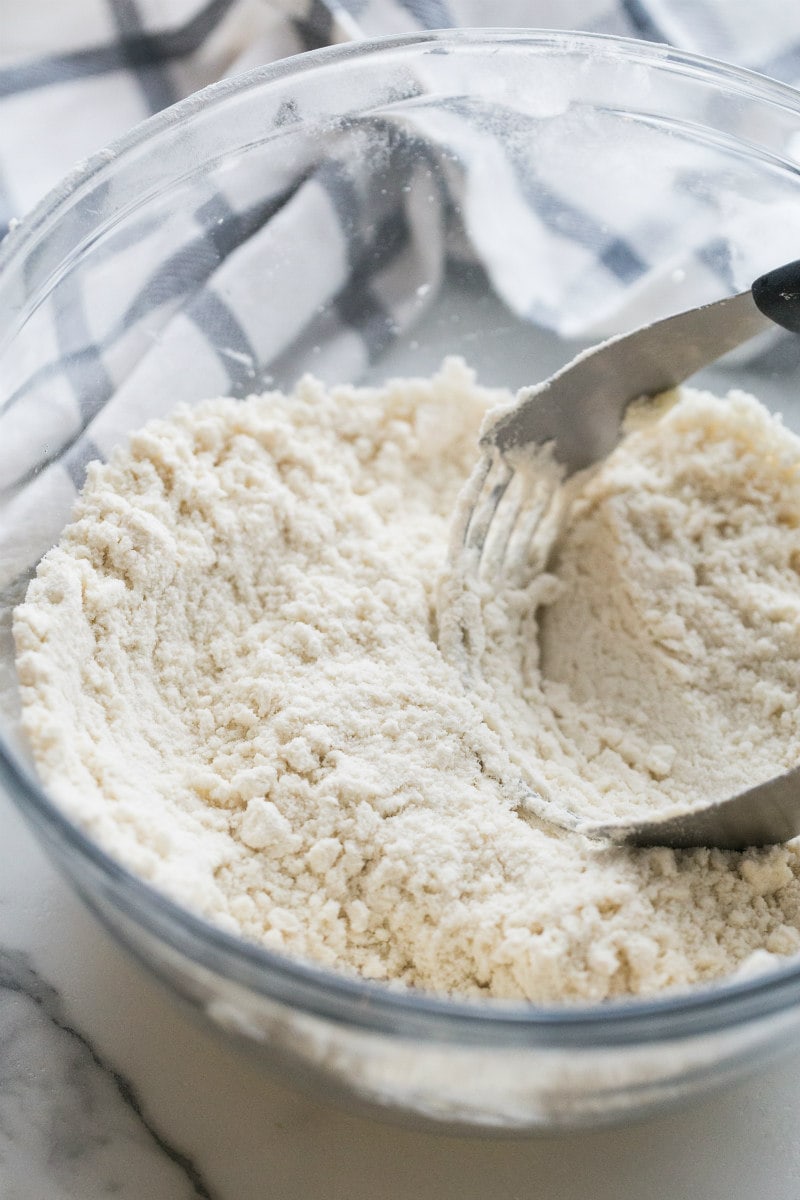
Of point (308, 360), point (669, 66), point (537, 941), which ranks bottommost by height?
point (537, 941)

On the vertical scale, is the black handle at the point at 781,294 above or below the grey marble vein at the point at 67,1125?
above

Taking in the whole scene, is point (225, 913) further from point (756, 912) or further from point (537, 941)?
point (756, 912)

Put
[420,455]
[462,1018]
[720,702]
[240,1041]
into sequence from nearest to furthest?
[462,1018]
[240,1041]
[720,702]
[420,455]

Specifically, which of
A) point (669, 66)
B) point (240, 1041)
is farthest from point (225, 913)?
point (669, 66)

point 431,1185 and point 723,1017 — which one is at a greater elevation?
point 723,1017

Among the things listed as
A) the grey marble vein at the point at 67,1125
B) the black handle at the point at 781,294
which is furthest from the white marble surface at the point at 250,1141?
the black handle at the point at 781,294

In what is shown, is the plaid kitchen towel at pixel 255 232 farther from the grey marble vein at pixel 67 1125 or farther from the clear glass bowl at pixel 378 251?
the grey marble vein at pixel 67 1125
